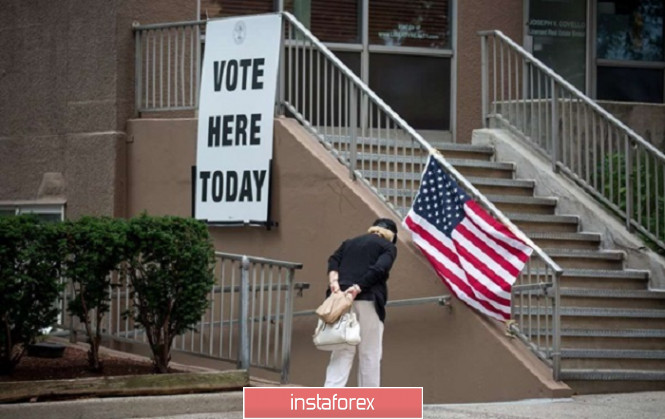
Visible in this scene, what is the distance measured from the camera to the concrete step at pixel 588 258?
14.0m

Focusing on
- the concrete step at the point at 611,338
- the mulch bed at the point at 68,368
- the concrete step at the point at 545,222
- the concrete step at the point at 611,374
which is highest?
the concrete step at the point at 545,222

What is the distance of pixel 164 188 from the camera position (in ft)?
49.6

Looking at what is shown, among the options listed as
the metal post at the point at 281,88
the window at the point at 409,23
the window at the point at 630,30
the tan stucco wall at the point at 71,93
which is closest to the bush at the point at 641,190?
the window at the point at 409,23

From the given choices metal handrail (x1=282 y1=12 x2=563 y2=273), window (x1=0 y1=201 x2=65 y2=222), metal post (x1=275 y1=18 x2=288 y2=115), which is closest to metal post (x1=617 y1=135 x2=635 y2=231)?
metal handrail (x1=282 y1=12 x2=563 y2=273)

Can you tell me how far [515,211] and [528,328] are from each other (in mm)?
2423

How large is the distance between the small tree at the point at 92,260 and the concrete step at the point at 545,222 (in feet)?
14.3

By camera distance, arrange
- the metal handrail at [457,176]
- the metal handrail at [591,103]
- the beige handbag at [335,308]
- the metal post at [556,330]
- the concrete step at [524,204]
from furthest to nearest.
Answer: the concrete step at [524,204] < the metal handrail at [591,103] < the metal handrail at [457,176] < the metal post at [556,330] < the beige handbag at [335,308]

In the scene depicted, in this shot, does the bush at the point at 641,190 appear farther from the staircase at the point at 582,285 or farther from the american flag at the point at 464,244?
→ the american flag at the point at 464,244

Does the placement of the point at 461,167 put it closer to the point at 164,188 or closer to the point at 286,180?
the point at 286,180

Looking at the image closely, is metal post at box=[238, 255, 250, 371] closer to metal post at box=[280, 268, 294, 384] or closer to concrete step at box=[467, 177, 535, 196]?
metal post at box=[280, 268, 294, 384]

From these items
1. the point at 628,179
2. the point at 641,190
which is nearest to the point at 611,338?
the point at 628,179

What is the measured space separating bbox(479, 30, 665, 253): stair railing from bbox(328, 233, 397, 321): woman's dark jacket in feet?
11.8

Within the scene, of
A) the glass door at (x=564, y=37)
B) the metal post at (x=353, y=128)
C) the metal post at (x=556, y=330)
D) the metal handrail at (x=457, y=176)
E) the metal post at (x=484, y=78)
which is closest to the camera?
the metal post at (x=556, y=330)

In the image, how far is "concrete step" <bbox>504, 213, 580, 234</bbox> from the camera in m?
14.3
